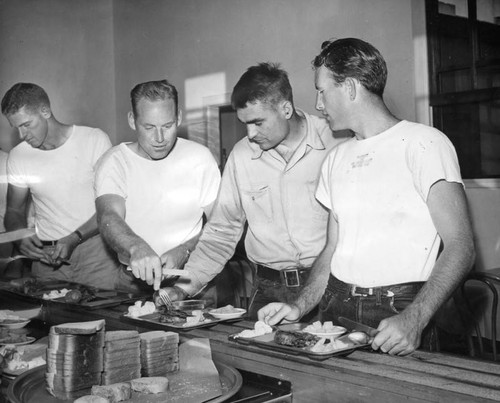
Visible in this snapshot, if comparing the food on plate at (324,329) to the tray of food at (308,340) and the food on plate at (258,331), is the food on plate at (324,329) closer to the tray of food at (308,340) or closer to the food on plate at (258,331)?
the tray of food at (308,340)

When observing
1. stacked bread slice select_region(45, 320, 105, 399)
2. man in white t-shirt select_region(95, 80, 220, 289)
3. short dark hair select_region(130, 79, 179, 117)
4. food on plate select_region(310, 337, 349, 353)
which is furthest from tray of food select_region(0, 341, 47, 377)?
short dark hair select_region(130, 79, 179, 117)

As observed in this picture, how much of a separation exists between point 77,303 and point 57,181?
127 cm

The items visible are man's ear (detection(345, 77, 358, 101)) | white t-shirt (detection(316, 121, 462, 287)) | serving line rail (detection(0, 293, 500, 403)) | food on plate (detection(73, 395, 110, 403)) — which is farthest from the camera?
man's ear (detection(345, 77, 358, 101))

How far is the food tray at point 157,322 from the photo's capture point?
6.35 ft

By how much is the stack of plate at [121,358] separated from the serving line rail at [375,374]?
0.84ft

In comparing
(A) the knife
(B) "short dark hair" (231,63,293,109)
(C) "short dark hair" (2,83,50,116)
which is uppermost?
(C) "short dark hair" (2,83,50,116)

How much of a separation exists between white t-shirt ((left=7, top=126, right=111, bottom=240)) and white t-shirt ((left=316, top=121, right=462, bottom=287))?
1.89 metres

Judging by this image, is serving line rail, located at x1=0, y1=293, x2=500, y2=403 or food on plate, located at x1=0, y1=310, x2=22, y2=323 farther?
food on plate, located at x1=0, y1=310, x2=22, y2=323

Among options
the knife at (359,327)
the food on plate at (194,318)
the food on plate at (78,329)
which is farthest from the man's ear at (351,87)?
the food on plate at (78,329)

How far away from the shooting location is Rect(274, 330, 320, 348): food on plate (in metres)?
1.55

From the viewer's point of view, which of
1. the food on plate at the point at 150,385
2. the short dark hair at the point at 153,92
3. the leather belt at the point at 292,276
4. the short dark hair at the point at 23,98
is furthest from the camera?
the short dark hair at the point at 23,98

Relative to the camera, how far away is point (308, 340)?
1569 millimetres

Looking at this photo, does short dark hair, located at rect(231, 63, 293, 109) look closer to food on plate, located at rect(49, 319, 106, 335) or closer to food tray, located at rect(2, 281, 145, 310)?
food tray, located at rect(2, 281, 145, 310)

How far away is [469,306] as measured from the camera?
11.4 ft
